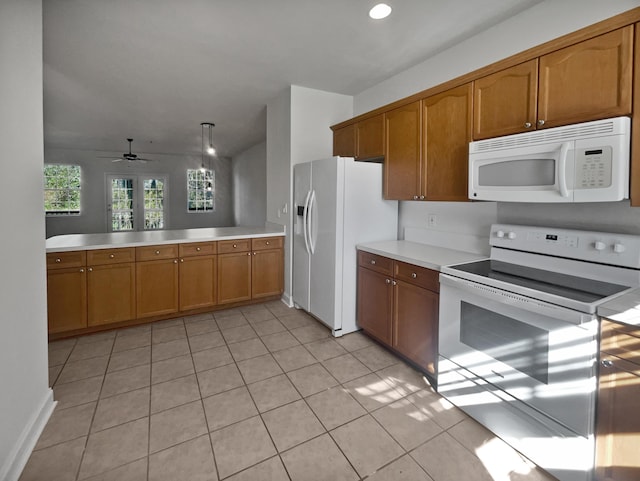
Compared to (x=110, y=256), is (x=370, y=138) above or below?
above

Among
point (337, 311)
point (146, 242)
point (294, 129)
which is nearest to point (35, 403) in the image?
point (146, 242)

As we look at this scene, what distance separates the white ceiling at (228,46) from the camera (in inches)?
85.0

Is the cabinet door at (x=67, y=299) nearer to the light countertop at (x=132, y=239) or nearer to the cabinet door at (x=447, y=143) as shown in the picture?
the light countertop at (x=132, y=239)

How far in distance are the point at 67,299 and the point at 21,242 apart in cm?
157

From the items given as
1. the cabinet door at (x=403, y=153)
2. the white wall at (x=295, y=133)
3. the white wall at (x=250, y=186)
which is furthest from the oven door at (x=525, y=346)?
the white wall at (x=250, y=186)

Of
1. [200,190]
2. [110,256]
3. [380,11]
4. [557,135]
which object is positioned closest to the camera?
[557,135]

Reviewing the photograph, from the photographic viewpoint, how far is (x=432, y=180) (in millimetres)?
2490

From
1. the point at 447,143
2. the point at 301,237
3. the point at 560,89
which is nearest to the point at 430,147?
the point at 447,143

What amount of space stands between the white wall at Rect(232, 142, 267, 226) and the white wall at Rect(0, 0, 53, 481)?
5.17 metres

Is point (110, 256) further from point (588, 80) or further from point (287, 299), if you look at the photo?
point (588, 80)

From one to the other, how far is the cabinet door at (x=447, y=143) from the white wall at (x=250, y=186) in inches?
190

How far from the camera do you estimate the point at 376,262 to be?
275 cm

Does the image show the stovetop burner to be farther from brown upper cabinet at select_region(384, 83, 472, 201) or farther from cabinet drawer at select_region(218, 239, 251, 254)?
cabinet drawer at select_region(218, 239, 251, 254)

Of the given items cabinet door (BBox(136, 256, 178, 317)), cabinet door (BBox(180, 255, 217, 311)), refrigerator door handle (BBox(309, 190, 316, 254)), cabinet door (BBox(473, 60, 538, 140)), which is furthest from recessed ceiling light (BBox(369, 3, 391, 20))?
cabinet door (BBox(136, 256, 178, 317))
